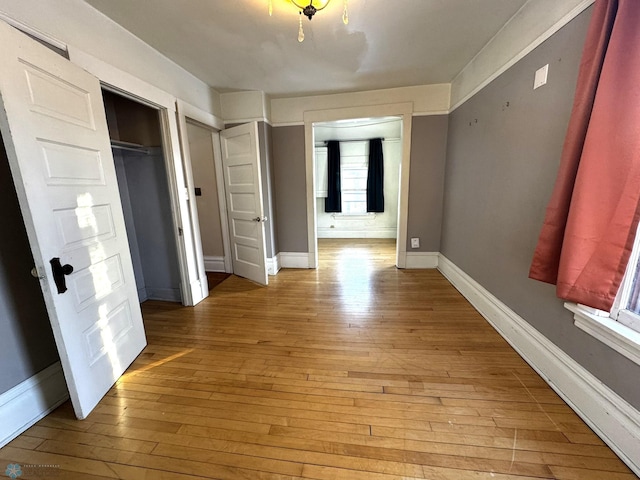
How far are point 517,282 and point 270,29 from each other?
274 centimetres

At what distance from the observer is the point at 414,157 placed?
3.42 m

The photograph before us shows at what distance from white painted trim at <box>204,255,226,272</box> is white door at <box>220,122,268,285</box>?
328 mm

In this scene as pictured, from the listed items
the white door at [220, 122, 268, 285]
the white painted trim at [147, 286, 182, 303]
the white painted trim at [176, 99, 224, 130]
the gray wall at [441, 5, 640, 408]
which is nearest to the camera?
the gray wall at [441, 5, 640, 408]

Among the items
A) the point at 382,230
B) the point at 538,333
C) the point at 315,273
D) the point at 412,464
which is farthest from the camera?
the point at 382,230

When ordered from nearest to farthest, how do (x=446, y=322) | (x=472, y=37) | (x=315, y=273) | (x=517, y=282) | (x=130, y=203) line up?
(x=517, y=282)
(x=472, y=37)
(x=446, y=322)
(x=130, y=203)
(x=315, y=273)

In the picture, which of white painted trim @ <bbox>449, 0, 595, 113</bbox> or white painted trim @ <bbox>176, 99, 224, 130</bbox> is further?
white painted trim @ <bbox>176, 99, 224, 130</bbox>

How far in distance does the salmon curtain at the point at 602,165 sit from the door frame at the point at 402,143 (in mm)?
2189

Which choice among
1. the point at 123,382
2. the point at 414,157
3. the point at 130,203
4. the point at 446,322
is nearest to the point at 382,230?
the point at 414,157

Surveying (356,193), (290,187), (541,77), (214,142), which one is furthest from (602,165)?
(356,193)

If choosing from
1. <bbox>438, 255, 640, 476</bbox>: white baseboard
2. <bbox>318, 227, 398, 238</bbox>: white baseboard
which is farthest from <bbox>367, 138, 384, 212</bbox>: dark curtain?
<bbox>438, 255, 640, 476</bbox>: white baseboard

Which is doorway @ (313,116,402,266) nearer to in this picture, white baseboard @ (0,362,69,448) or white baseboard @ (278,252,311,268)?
white baseboard @ (278,252,311,268)

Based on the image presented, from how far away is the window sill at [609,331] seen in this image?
43.2 inches

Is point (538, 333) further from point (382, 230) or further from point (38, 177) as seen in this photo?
point (382, 230)

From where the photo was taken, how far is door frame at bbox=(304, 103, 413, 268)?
329 cm
